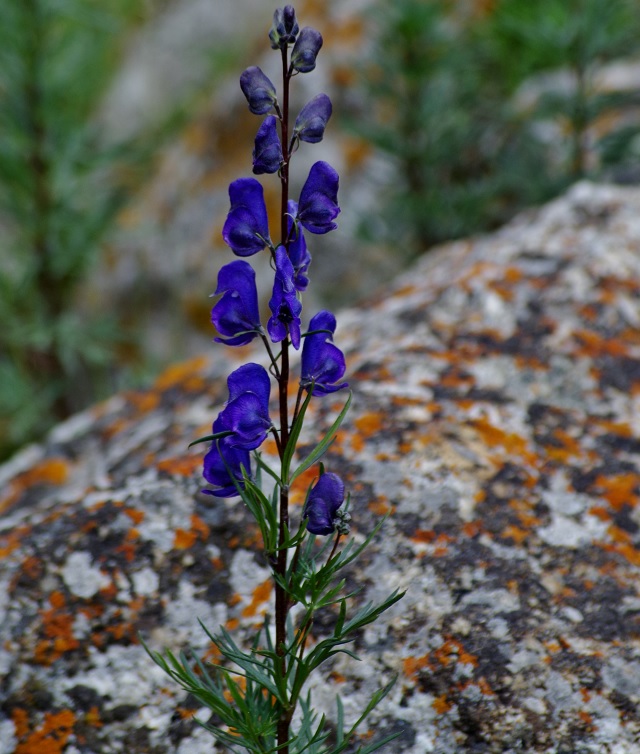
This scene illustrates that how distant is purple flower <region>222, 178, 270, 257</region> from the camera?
3.92 feet

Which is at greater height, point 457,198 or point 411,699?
point 457,198

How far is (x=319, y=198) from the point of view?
1.19 meters

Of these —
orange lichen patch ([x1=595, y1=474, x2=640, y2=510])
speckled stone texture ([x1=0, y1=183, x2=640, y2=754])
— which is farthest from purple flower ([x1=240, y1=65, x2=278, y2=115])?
orange lichen patch ([x1=595, y1=474, x2=640, y2=510])

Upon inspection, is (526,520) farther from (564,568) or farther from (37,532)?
(37,532)

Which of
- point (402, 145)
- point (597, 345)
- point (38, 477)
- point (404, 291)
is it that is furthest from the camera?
point (402, 145)

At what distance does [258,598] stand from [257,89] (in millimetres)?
1041

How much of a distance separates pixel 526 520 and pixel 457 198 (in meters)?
2.34

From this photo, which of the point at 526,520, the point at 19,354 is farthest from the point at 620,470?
the point at 19,354

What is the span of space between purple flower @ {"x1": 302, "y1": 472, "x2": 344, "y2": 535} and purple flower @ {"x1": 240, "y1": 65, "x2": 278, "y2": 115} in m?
0.56

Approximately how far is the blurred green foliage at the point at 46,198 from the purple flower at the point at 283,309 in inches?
116

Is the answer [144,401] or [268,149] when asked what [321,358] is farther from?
[144,401]

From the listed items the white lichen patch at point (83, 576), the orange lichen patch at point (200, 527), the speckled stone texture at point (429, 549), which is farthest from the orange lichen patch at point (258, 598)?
the white lichen patch at point (83, 576)

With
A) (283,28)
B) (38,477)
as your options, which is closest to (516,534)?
(283,28)

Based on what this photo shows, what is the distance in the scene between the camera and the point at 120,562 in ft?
5.69
